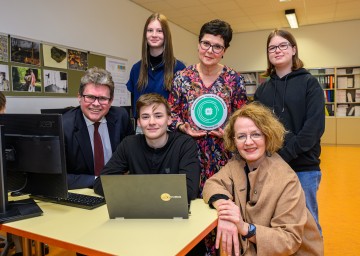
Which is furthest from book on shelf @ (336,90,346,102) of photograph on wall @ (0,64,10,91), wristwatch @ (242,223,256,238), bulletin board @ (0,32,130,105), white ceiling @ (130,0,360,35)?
wristwatch @ (242,223,256,238)

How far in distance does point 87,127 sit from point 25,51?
2385 millimetres

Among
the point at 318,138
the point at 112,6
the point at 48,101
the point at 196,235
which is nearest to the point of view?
the point at 196,235

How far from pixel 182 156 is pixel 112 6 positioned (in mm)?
4363

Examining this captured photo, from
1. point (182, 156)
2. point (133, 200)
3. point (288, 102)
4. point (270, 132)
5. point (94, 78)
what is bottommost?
point (133, 200)

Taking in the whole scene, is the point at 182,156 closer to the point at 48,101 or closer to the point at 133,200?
the point at 133,200

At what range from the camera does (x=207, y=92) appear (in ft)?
6.61

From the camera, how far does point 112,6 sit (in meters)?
5.37

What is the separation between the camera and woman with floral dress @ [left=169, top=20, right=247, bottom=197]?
1.97 m

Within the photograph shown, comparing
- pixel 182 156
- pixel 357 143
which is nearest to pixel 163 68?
pixel 182 156

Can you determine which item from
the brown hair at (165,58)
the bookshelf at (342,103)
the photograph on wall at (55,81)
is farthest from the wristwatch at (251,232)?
the bookshelf at (342,103)

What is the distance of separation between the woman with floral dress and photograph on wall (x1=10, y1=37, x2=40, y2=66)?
2.53m

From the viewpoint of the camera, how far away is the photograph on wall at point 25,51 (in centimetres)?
371

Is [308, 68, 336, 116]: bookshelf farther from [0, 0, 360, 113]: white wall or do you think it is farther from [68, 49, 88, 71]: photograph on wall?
[68, 49, 88, 71]: photograph on wall

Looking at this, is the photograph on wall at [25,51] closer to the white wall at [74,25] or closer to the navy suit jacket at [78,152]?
the white wall at [74,25]
